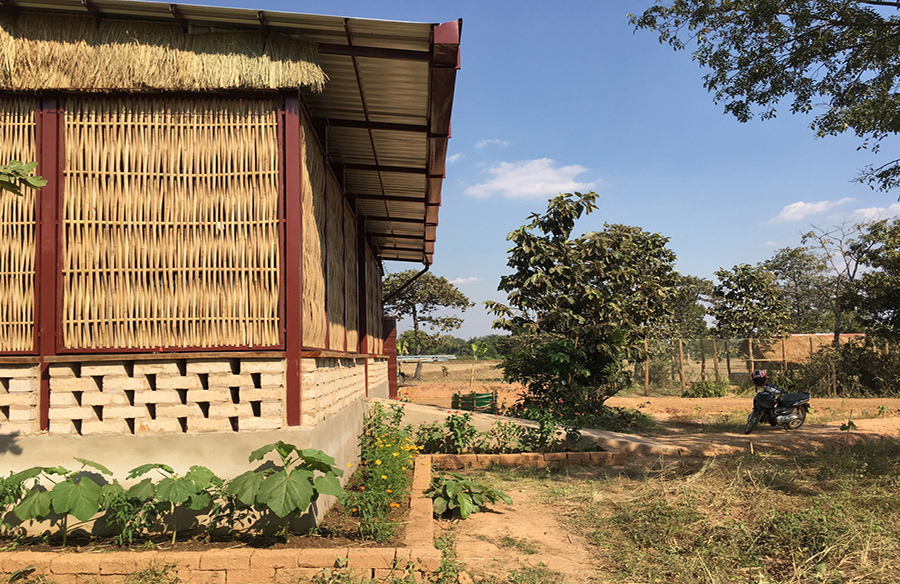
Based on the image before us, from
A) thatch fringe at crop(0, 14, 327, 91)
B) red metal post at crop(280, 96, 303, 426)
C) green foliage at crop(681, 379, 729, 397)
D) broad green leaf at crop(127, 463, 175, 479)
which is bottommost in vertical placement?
green foliage at crop(681, 379, 729, 397)

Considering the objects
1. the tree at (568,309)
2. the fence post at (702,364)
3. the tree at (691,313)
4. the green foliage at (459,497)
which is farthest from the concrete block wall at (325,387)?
the tree at (691,313)

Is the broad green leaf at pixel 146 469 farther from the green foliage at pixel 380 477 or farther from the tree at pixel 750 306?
the tree at pixel 750 306

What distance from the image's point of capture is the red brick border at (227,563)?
405cm

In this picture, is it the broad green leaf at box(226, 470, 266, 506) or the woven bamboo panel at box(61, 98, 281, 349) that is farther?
the woven bamboo panel at box(61, 98, 281, 349)

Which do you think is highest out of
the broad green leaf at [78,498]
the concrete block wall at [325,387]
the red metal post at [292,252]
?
the red metal post at [292,252]

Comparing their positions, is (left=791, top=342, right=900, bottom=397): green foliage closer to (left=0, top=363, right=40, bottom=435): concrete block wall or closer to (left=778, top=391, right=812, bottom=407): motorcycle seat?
(left=778, top=391, right=812, bottom=407): motorcycle seat

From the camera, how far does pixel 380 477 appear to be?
5816 mm

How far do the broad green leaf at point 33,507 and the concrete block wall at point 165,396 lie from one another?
0.62 m

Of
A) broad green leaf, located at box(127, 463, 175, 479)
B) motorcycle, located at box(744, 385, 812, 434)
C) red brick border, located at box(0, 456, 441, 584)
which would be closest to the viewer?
red brick border, located at box(0, 456, 441, 584)

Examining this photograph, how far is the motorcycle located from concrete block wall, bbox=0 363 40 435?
37.3ft

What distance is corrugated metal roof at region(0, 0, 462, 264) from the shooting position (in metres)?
4.75

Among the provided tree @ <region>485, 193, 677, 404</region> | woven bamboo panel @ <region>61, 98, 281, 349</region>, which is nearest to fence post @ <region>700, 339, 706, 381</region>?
tree @ <region>485, 193, 677, 404</region>

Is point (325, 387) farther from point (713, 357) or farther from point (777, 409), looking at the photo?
point (713, 357)

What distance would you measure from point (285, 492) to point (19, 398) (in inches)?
94.6
